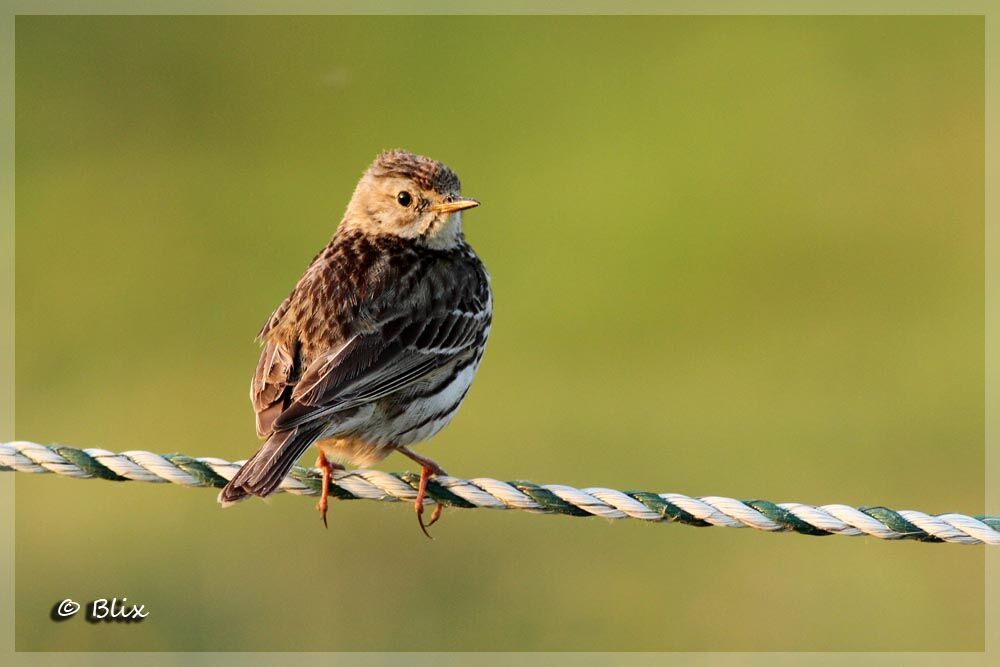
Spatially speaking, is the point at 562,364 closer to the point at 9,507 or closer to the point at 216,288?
the point at 216,288

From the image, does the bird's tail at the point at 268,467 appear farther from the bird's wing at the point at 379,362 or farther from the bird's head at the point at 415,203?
the bird's head at the point at 415,203

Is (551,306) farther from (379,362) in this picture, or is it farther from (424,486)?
(424,486)

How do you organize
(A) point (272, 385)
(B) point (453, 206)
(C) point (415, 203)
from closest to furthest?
(A) point (272, 385) < (B) point (453, 206) < (C) point (415, 203)

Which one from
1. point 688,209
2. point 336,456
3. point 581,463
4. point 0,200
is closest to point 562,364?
point 581,463

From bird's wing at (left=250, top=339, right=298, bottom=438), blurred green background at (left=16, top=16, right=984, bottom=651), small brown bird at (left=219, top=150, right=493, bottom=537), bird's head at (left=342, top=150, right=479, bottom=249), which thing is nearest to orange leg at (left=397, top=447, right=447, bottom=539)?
small brown bird at (left=219, top=150, right=493, bottom=537)

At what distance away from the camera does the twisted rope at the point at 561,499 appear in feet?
17.6

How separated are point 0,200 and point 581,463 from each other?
7.31 metres

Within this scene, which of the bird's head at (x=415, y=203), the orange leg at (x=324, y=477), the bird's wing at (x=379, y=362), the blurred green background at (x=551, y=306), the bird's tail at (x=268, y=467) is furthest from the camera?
the blurred green background at (x=551, y=306)

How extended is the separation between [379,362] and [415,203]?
1.32m

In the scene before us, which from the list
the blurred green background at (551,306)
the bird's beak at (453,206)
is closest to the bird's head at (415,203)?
the bird's beak at (453,206)

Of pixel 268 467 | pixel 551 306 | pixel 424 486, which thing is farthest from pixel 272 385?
pixel 551 306

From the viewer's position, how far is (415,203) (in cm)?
797

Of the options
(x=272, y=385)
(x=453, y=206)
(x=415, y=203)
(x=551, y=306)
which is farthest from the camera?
(x=551, y=306)
